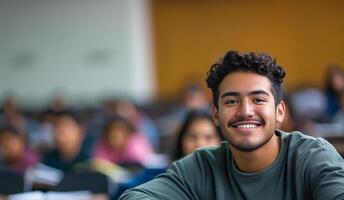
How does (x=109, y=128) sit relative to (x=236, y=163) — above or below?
below

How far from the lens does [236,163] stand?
2111 mm

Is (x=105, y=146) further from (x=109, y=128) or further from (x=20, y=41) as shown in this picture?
(x=20, y=41)

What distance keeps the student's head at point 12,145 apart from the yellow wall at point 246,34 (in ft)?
22.7

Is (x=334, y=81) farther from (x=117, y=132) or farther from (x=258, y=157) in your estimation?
(x=258, y=157)

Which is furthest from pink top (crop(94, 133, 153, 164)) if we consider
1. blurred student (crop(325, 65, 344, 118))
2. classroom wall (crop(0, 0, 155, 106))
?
classroom wall (crop(0, 0, 155, 106))

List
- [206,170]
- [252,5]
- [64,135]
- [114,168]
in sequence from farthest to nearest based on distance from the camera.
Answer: [252,5] < [64,135] < [114,168] < [206,170]

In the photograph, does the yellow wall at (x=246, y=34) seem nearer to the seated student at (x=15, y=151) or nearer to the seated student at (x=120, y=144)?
the seated student at (x=120, y=144)

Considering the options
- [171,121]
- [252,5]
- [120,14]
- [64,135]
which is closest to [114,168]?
[64,135]

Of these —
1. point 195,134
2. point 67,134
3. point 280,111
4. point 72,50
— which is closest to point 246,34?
point 72,50

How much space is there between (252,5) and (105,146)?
7.35m

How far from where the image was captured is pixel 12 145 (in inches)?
222

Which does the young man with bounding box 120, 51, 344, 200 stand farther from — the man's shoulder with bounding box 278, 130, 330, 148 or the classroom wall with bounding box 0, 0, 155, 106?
the classroom wall with bounding box 0, 0, 155, 106

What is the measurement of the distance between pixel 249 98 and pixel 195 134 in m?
1.90

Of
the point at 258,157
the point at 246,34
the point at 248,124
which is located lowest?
the point at 246,34
